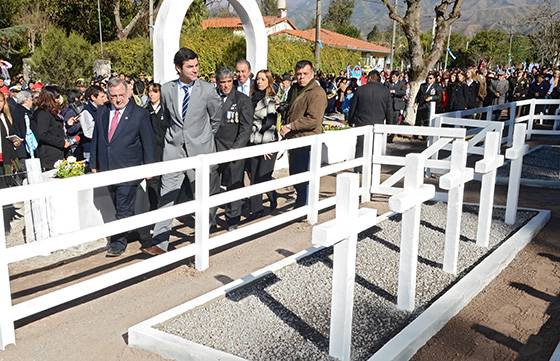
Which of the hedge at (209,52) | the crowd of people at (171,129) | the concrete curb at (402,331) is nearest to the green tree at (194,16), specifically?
the hedge at (209,52)

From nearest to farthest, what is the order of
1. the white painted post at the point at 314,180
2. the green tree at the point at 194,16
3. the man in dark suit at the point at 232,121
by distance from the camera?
the man in dark suit at the point at 232,121 → the white painted post at the point at 314,180 → the green tree at the point at 194,16

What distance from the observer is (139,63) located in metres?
28.9

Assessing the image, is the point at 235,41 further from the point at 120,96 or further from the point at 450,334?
the point at 450,334

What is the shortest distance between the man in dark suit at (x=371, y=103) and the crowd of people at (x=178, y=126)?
17 mm

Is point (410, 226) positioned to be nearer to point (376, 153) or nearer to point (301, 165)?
point (301, 165)

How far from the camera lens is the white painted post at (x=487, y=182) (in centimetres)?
652

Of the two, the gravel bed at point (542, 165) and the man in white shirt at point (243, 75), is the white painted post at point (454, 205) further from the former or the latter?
the gravel bed at point (542, 165)

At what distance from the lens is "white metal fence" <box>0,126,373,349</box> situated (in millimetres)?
4270

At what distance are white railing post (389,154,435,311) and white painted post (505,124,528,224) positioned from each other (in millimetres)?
2681

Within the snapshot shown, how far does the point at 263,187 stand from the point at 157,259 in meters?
1.75

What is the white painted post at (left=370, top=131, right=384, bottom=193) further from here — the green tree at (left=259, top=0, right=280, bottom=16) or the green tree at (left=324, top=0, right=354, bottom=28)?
the green tree at (left=259, top=0, right=280, bottom=16)

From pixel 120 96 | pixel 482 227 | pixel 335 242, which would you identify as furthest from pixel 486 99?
pixel 335 242

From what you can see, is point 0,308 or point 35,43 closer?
point 0,308

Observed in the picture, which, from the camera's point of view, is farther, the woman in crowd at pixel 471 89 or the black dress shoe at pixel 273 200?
the woman in crowd at pixel 471 89
